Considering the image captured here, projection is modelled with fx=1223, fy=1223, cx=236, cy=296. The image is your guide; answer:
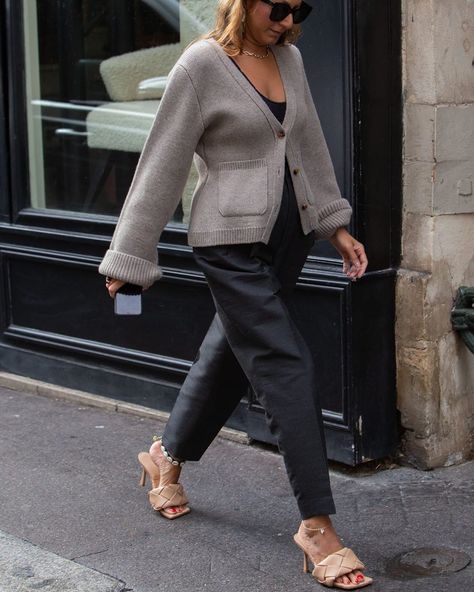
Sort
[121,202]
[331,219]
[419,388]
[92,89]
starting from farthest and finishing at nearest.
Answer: [92,89] → [121,202] → [419,388] → [331,219]

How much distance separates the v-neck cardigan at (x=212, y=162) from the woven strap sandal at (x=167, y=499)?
2.85ft

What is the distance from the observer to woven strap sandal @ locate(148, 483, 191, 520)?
4270 millimetres

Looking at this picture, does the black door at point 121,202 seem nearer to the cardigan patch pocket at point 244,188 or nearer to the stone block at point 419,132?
the stone block at point 419,132

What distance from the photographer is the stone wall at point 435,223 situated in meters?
4.48

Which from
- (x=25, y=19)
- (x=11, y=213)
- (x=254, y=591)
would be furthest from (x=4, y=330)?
(x=254, y=591)

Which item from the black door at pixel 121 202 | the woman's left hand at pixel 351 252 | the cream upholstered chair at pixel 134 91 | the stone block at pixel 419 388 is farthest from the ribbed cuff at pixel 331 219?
the cream upholstered chair at pixel 134 91

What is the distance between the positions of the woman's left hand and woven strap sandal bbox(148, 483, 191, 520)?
0.99 meters

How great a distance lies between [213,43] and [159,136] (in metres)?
0.33

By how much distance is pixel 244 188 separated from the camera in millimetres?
3695

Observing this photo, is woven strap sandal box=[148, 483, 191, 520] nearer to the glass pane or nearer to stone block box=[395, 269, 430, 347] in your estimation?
stone block box=[395, 269, 430, 347]

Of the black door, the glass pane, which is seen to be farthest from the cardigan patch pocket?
the glass pane

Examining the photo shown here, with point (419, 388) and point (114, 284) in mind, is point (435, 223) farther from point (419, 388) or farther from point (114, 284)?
point (114, 284)

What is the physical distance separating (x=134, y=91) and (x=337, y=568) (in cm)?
282

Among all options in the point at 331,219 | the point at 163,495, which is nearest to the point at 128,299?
the point at 331,219
